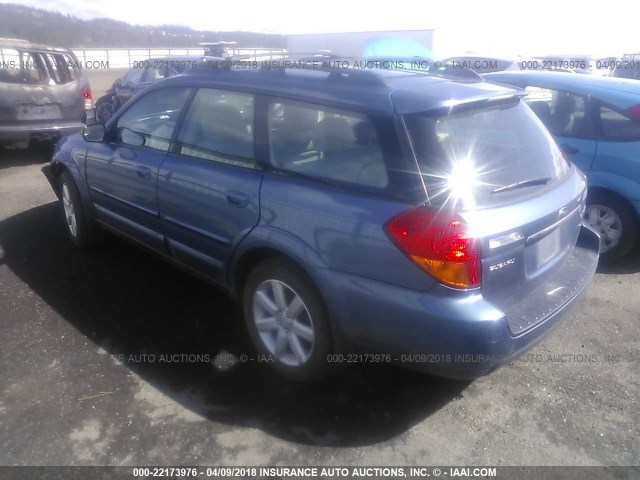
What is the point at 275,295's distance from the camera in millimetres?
3076

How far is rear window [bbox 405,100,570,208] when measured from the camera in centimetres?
247

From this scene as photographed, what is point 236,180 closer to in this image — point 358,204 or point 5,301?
point 358,204

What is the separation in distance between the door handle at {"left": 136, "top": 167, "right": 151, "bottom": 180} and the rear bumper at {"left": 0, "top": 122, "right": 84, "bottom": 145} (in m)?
5.37

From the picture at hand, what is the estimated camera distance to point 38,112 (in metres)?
8.33

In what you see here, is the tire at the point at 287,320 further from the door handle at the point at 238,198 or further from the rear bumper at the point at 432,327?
the door handle at the point at 238,198

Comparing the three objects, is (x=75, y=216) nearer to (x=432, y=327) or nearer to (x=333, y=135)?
(x=333, y=135)

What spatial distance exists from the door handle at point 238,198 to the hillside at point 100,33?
35052 millimetres

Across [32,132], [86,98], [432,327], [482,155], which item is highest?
[482,155]

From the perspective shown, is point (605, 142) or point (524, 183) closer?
point (524, 183)

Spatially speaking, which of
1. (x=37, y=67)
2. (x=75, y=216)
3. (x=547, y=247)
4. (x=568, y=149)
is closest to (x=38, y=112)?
(x=37, y=67)

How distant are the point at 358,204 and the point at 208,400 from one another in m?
1.37

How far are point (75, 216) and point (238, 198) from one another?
2.42 meters

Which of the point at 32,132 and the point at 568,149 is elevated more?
the point at 568,149

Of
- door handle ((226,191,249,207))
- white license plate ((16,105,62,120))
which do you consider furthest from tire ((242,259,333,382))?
white license plate ((16,105,62,120))
